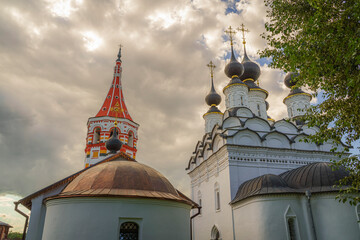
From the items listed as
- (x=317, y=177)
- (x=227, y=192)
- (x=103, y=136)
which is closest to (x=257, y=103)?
(x=227, y=192)

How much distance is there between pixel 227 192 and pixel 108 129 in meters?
12.3

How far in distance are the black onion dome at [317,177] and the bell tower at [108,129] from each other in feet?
44.5

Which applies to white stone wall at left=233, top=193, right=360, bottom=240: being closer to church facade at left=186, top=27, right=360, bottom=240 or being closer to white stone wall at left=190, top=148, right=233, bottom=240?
church facade at left=186, top=27, right=360, bottom=240

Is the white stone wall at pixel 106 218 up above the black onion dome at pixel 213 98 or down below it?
below

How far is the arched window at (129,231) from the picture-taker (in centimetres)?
770

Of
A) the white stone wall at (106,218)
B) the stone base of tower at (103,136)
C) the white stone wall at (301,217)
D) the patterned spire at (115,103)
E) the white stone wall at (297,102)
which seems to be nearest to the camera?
the white stone wall at (106,218)

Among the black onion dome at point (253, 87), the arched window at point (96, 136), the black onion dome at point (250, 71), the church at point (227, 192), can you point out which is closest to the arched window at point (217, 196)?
the church at point (227, 192)

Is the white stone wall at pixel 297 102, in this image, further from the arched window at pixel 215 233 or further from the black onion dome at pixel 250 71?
the arched window at pixel 215 233

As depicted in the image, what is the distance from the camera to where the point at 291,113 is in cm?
1792

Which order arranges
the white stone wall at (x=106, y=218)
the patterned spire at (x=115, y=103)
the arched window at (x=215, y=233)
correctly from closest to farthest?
the white stone wall at (x=106, y=218) < the arched window at (x=215, y=233) < the patterned spire at (x=115, y=103)

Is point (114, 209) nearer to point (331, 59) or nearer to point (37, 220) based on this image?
point (37, 220)

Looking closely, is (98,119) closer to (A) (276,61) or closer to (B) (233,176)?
(B) (233,176)

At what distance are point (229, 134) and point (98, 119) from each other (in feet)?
41.5

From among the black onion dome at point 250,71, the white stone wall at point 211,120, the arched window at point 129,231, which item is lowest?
the arched window at point 129,231
